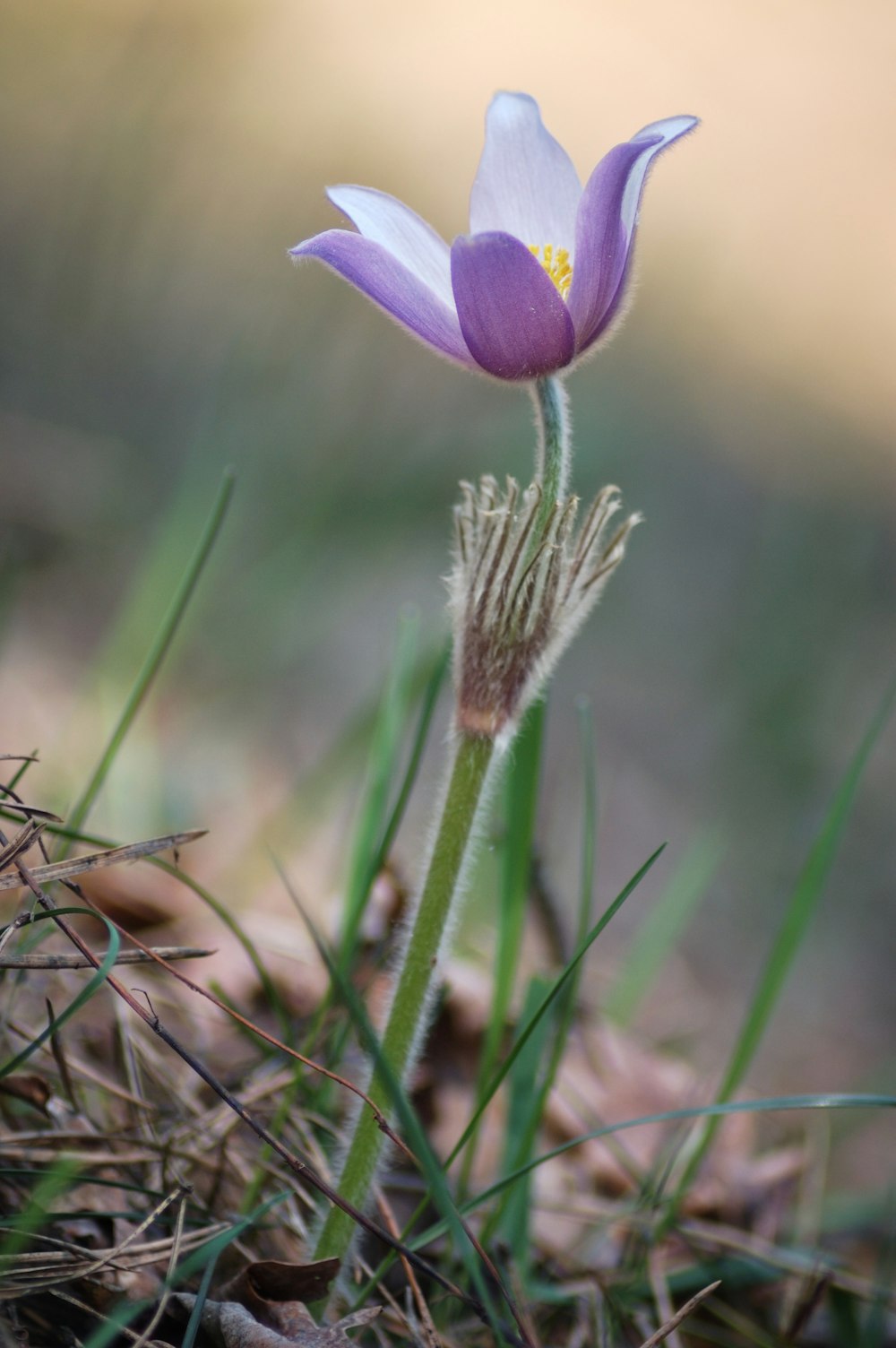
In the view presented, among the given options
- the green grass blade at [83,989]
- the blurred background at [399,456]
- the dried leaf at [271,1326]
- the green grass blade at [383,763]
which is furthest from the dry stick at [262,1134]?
the blurred background at [399,456]

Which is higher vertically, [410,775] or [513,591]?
[513,591]

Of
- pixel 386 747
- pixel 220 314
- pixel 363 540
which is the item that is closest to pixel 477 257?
pixel 386 747

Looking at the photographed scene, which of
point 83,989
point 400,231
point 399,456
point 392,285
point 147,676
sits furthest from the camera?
point 399,456

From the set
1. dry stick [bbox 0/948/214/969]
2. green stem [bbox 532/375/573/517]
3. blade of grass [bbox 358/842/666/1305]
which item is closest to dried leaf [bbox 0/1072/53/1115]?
dry stick [bbox 0/948/214/969]

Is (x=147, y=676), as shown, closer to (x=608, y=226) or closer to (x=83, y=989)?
(x=83, y=989)

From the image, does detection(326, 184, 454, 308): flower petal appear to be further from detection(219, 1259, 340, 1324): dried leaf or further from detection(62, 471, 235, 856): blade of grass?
detection(219, 1259, 340, 1324): dried leaf

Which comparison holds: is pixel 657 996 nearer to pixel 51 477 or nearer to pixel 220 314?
pixel 51 477

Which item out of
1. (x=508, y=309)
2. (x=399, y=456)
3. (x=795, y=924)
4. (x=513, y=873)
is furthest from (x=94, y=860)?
(x=399, y=456)
